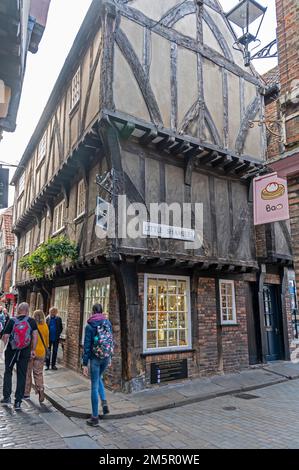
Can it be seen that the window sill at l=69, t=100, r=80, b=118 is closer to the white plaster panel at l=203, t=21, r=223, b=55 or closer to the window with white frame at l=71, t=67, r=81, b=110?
the window with white frame at l=71, t=67, r=81, b=110

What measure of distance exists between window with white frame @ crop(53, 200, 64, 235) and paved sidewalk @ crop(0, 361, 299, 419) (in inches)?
181

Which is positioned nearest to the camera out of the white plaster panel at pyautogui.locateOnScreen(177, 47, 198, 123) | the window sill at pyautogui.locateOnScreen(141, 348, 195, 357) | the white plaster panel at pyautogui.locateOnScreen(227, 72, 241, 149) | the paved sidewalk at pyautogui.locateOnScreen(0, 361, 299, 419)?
the paved sidewalk at pyautogui.locateOnScreen(0, 361, 299, 419)

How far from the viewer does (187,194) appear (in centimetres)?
916

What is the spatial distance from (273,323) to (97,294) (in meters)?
5.95

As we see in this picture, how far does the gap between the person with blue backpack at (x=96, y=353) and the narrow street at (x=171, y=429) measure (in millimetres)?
321

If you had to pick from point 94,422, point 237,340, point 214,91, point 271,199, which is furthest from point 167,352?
point 214,91

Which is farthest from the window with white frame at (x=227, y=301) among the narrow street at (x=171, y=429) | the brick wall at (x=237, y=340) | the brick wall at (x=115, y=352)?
the brick wall at (x=115, y=352)

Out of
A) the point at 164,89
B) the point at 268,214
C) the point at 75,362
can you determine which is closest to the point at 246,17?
the point at 164,89

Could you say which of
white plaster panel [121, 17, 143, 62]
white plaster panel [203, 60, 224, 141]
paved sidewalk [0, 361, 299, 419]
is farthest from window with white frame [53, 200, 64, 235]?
white plaster panel [203, 60, 224, 141]

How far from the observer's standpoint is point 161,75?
349 inches

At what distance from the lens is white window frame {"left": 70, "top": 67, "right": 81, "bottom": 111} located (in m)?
9.98

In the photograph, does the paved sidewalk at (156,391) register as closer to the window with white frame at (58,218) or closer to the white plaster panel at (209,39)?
the window with white frame at (58,218)

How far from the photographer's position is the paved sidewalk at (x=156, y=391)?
6.38 meters
